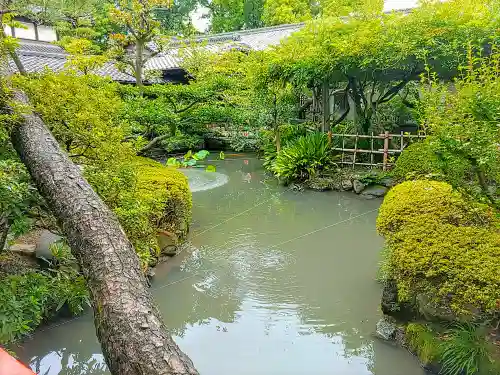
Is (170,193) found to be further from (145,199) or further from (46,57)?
(46,57)

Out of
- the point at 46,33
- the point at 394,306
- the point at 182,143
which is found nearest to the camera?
the point at 394,306

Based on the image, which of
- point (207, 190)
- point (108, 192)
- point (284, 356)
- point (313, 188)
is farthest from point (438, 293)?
point (207, 190)

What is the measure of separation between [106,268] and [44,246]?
127 inches

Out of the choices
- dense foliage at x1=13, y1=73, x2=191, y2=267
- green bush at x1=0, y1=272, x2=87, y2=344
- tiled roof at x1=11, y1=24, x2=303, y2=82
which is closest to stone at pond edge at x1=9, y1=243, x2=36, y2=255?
green bush at x1=0, y1=272, x2=87, y2=344

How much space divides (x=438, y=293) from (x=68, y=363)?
371 centimetres

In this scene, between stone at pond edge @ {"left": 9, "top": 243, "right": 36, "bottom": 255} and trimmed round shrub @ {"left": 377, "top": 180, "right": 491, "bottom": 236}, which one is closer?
trimmed round shrub @ {"left": 377, "top": 180, "right": 491, "bottom": 236}

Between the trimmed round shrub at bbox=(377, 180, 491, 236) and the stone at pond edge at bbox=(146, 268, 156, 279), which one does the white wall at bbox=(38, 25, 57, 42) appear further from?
the trimmed round shrub at bbox=(377, 180, 491, 236)

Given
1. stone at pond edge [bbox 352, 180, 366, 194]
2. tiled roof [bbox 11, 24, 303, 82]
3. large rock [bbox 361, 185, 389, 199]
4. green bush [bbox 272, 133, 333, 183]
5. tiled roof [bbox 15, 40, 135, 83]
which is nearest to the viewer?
large rock [bbox 361, 185, 389, 199]

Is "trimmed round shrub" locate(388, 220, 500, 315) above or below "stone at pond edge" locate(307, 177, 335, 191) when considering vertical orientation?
above

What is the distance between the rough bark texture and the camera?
6.71ft

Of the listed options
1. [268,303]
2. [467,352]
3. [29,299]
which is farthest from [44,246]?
[467,352]

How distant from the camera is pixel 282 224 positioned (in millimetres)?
8742

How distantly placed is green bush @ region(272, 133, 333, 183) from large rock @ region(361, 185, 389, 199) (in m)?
1.48

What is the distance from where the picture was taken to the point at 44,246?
5348 millimetres
